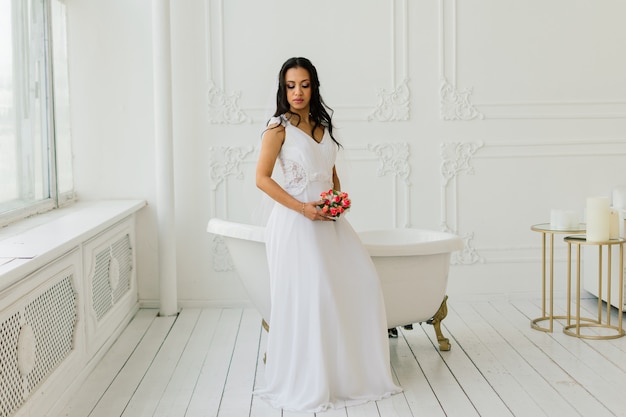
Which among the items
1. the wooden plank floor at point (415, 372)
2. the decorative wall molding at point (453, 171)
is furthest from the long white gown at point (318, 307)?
the decorative wall molding at point (453, 171)

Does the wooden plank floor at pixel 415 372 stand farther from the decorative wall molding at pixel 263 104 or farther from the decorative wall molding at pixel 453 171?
the decorative wall molding at pixel 263 104

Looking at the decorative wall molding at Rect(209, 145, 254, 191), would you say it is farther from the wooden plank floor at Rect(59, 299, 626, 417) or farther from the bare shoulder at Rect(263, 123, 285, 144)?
the bare shoulder at Rect(263, 123, 285, 144)

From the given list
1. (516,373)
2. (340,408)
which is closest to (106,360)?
(340,408)

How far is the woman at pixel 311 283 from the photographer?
361 centimetres

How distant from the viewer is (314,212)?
3.64 metres

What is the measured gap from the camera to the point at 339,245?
3.78 metres

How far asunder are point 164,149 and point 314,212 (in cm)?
197

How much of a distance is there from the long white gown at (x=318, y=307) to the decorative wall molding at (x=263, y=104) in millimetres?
1776

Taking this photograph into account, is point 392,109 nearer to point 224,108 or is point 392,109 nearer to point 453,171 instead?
point 453,171

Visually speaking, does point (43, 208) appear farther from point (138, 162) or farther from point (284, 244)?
point (284, 244)

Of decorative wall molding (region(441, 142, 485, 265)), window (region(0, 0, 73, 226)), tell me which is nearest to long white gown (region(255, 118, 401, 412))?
window (region(0, 0, 73, 226))

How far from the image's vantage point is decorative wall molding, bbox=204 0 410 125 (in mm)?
5520

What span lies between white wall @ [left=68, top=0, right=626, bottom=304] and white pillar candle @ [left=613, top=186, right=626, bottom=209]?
18 centimetres

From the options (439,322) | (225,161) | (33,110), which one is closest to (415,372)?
(439,322)
